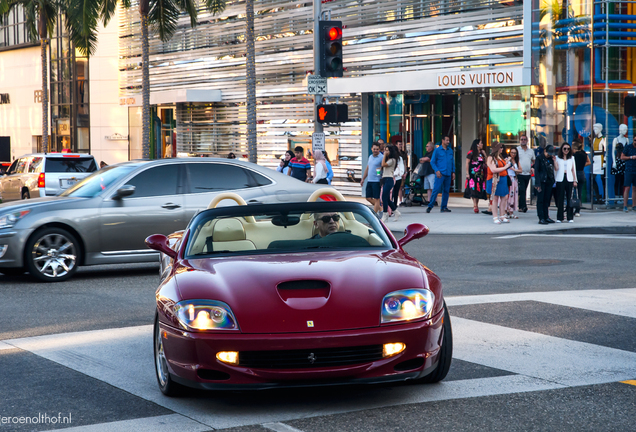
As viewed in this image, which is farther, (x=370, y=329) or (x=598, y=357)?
(x=598, y=357)

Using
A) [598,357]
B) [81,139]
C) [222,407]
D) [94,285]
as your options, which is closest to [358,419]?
[222,407]

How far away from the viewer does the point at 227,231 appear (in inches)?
252

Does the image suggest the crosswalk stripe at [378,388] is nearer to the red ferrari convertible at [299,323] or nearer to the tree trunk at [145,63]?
the red ferrari convertible at [299,323]

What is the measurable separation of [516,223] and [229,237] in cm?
1360

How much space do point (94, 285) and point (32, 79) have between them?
157 ft

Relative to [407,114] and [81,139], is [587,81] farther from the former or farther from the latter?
[81,139]

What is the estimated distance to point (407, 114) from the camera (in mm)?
26641

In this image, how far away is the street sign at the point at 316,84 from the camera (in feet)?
60.7

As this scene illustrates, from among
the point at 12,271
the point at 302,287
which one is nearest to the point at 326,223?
the point at 302,287

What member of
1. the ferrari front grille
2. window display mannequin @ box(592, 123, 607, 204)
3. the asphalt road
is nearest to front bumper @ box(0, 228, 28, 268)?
the asphalt road

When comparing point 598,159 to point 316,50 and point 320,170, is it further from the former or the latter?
point 316,50

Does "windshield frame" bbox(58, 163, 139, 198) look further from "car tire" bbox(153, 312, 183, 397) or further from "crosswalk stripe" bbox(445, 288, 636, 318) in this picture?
"car tire" bbox(153, 312, 183, 397)

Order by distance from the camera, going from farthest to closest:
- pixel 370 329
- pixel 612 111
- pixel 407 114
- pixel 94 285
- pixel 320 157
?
pixel 407 114
pixel 612 111
pixel 320 157
pixel 94 285
pixel 370 329

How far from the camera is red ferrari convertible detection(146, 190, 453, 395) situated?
4.89 metres
